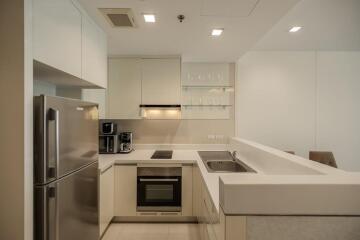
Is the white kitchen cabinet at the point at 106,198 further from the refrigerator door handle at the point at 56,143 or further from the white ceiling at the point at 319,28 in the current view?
the white ceiling at the point at 319,28

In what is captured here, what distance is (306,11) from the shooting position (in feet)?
7.23

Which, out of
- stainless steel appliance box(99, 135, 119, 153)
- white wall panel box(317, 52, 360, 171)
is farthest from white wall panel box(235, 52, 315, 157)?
stainless steel appliance box(99, 135, 119, 153)

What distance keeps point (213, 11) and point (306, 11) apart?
1.16m

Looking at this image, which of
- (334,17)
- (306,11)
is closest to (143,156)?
(306,11)

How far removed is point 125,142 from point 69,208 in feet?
5.43

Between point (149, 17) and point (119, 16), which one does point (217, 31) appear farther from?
point (119, 16)

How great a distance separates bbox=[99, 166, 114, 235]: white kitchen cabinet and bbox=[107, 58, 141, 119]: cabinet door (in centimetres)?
84

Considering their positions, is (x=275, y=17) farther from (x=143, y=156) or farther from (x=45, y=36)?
(x=143, y=156)

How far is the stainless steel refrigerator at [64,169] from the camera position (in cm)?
→ 122

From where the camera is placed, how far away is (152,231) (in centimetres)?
252

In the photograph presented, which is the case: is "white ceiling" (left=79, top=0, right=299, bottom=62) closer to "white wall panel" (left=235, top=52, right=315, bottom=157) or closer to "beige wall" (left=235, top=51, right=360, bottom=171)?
"white wall panel" (left=235, top=52, right=315, bottom=157)

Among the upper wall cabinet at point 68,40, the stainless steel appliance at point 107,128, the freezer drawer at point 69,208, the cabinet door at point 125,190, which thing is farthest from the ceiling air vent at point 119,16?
the cabinet door at point 125,190

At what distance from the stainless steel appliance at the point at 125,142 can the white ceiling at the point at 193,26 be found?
1170 millimetres

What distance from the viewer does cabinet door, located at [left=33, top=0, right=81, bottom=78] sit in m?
1.23
